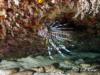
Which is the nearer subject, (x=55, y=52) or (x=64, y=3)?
(x=64, y=3)

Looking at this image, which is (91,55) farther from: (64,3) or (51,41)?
(64,3)

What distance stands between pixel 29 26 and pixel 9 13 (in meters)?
0.33

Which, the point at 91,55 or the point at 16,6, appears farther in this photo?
the point at 91,55

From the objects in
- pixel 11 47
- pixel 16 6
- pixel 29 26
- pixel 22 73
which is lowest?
pixel 22 73

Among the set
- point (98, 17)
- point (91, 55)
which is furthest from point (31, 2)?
point (91, 55)

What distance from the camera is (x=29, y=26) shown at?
3.84 metres

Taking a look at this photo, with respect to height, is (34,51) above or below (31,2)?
below

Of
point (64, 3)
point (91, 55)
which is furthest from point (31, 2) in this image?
point (91, 55)

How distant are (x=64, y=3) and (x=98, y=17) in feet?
1.71

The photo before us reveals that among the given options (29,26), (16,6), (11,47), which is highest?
(16,6)

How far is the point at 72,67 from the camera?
12.8 ft

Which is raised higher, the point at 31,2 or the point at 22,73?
the point at 31,2

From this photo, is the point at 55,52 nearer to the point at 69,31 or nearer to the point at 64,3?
the point at 69,31

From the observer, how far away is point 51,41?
394cm
